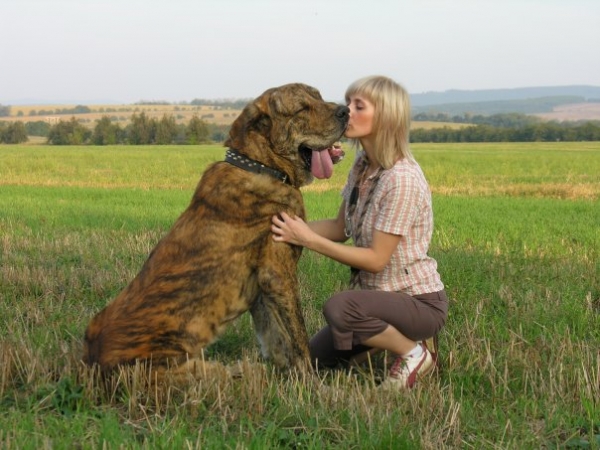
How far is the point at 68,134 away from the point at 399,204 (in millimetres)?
74117

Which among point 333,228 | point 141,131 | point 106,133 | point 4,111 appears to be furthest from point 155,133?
point 333,228

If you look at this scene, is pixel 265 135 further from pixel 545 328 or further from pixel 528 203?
pixel 528 203

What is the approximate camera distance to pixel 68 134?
74.3 meters

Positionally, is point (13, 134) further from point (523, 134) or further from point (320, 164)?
point (320, 164)

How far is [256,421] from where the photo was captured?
382 cm

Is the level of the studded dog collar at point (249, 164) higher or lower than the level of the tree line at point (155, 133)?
higher

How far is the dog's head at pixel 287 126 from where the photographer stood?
14.8 feet

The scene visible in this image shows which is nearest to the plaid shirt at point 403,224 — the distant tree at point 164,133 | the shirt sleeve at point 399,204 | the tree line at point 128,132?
the shirt sleeve at point 399,204

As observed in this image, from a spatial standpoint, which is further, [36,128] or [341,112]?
[36,128]

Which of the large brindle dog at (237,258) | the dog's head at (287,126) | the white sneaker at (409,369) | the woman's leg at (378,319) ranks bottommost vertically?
the white sneaker at (409,369)

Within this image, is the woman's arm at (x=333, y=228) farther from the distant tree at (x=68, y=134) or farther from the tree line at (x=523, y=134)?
the tree line at (x=523, y=134)

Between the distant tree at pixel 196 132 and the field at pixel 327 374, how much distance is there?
200ft

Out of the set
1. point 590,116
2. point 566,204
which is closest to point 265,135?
point 566,204

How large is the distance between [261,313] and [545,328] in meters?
2.31
